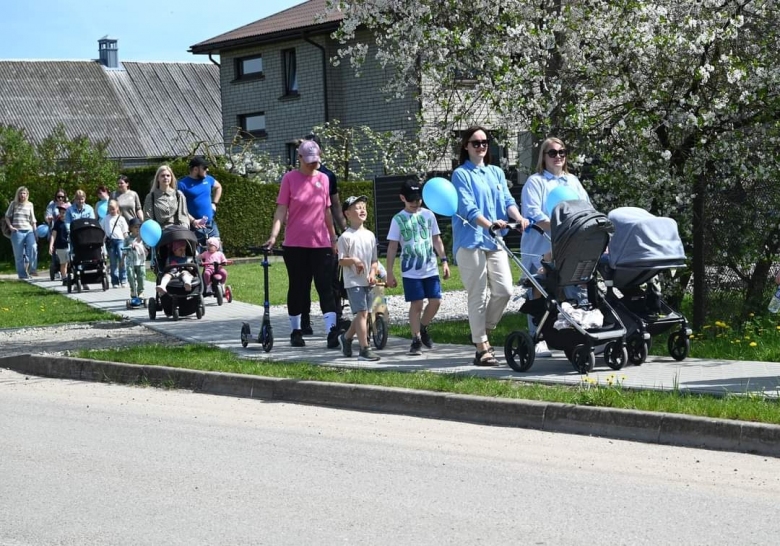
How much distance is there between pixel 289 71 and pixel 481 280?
3664 centimetres

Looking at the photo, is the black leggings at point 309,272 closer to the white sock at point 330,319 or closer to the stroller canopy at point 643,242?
the white sock at point 330,319

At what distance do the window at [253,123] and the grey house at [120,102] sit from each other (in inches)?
533

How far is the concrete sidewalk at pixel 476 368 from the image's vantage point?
9523mm

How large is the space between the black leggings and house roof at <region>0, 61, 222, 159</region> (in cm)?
4989

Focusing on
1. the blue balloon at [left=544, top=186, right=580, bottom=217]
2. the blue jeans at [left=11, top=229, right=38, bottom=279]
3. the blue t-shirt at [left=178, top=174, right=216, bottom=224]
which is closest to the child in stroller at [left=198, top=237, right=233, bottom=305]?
the blue t-shirt at [left=178, top=174, right=216, bottom=224]

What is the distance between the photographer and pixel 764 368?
1024 cm

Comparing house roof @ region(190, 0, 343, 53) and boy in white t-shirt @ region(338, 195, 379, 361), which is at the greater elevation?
house roof @ region(190, 0, 343, 53)

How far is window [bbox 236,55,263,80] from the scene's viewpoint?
48250 mm

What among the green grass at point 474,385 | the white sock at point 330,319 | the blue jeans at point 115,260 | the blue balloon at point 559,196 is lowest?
the green grass at point 474,385

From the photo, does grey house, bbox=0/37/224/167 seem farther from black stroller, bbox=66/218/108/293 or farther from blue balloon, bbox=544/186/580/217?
blue balloon, bbox=544/186/580/217

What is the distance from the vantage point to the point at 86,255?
73.9ft

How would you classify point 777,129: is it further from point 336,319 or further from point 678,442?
point 678,442

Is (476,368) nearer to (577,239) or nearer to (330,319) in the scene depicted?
(577,239)

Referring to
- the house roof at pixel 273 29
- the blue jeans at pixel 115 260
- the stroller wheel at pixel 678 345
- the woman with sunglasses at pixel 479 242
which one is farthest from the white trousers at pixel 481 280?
the house roof at pixel 273 29
